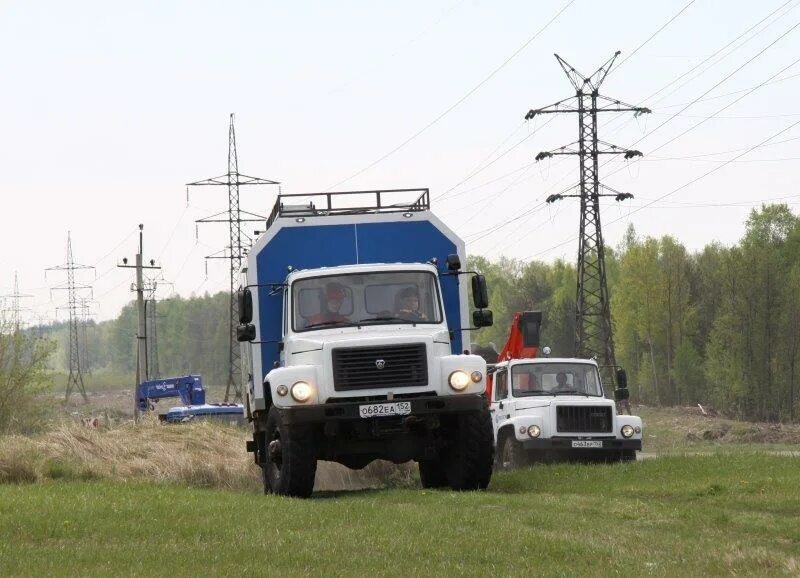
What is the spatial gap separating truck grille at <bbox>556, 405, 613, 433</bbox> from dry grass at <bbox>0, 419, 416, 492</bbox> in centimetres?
287

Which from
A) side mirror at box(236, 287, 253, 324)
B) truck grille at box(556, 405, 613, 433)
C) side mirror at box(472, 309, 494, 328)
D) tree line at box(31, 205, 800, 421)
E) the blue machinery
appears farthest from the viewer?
tree line at box(31, 205, 800, 421)

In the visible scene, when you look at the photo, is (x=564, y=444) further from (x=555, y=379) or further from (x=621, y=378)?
(x=621, y=378)

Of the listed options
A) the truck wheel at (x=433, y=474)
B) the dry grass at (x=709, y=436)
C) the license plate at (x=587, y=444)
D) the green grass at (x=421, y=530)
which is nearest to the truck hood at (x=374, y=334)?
the green grass at (x=421, y=530)

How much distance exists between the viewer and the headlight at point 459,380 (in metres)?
19.5

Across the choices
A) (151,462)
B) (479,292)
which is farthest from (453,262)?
(151,462)

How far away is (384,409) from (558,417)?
7063mm

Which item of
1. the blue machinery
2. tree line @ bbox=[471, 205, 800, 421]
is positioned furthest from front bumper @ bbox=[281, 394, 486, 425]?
tree line @ bbox=[471, 205, 800, 421]

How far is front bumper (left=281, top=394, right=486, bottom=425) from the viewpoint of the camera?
19.2m

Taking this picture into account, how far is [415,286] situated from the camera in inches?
803

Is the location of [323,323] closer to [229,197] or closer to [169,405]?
[169,405]

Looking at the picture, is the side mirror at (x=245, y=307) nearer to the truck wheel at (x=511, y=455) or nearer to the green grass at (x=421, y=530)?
the green grass at (x=421, y=530)

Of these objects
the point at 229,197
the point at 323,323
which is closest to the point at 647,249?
the point at 229,197

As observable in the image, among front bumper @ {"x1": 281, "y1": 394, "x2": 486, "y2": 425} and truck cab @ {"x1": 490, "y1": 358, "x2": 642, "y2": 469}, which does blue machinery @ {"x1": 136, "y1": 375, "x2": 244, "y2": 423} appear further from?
front bumper @ {"x1": 281, "y1": 394, "x2": 486, "y2": 425}

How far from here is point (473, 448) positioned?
20.0m
